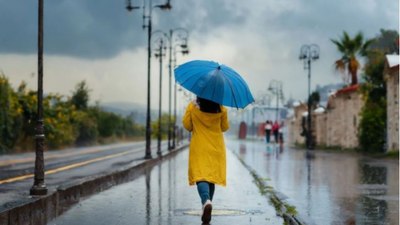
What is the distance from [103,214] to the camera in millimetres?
11781

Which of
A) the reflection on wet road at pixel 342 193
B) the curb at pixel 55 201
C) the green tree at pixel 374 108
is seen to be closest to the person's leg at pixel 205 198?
the reflection on wet road at pixel 342 193

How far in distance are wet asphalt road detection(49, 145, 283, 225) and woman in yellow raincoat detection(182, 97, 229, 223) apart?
608mm

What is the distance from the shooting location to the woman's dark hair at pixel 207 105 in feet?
34.8

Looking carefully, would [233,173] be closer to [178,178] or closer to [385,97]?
[178,178]

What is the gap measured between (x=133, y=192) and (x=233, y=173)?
8.09m

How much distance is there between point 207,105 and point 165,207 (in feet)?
9.39

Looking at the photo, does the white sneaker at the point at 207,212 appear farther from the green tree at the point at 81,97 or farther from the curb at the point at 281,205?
the green tree at the point at 81,97

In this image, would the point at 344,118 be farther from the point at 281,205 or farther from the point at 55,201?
the point at 55,201

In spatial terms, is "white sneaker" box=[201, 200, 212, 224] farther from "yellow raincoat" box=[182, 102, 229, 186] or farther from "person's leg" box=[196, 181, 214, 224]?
"yellow raincoat" box=[182, 102, 229, 186]

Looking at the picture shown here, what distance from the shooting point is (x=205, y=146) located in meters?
10.6

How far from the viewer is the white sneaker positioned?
1041cm

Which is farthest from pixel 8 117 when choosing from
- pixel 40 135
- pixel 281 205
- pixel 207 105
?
pixel 207 105

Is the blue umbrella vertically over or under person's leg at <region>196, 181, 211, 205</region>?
Answer: over

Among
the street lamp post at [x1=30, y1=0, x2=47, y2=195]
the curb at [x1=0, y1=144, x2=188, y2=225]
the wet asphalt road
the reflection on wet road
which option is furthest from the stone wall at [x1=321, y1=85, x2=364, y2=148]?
the street lamp post at [x1=30, y1=0, x2=47, y2=195]
